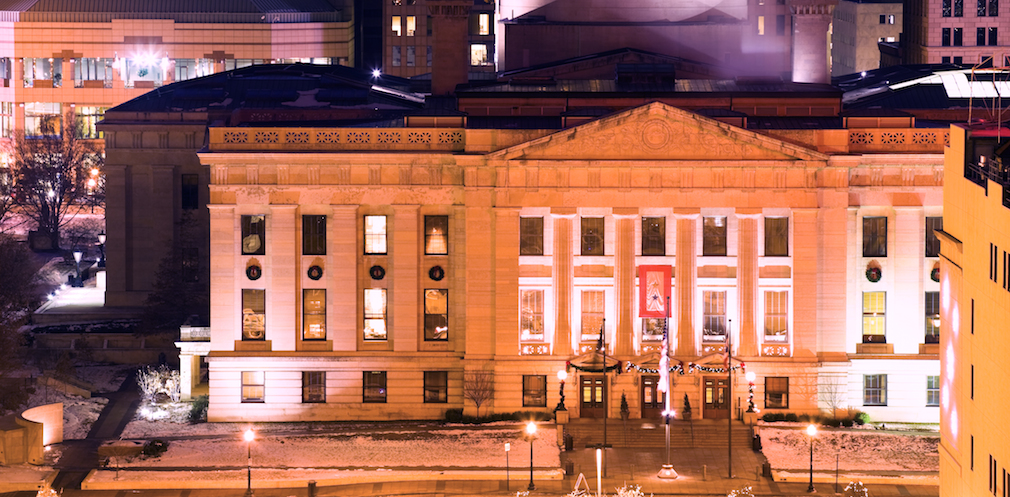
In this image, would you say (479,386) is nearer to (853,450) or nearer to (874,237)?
(853,450)

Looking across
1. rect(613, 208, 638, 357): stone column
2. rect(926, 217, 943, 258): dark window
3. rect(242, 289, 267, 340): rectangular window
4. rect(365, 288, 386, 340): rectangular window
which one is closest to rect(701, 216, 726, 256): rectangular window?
rect(613, 208, 638, 357): stone column

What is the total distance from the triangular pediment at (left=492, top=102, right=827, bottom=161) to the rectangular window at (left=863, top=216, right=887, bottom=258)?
17.2ft

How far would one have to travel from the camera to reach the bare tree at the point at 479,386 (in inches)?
4269

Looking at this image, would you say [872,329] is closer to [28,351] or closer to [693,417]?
[693,417]

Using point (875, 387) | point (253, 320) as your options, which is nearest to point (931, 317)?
point (875, 387)

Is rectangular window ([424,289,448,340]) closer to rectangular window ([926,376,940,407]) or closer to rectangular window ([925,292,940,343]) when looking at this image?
rectangular window ([925,292,940,343])

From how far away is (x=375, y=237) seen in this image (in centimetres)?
10981

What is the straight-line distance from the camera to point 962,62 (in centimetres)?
19775

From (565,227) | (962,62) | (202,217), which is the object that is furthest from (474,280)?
A: (962,62)

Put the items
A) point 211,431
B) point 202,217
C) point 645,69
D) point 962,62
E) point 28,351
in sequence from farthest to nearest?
point 962,62, point 202,217, point 28,351, point 645,69, point 211,431

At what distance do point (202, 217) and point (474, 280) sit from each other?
32607 mm

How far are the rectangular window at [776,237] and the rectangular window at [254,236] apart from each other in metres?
26.9

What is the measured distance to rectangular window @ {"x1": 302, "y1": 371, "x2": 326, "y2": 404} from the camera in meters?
110

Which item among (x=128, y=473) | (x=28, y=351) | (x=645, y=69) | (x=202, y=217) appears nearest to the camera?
(x=128, y=473)
